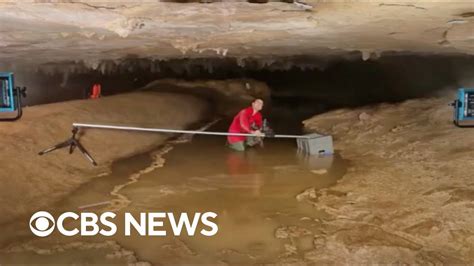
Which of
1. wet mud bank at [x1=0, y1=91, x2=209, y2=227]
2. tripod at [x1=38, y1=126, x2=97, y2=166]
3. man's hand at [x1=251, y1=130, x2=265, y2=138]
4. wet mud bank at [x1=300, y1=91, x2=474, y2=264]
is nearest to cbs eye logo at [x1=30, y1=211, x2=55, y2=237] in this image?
wet mud bank at [x1=0, y1=91, x2=209, y2=227]

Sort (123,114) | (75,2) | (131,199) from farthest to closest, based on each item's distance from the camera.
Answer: (123,114), (131,199), (75,2)

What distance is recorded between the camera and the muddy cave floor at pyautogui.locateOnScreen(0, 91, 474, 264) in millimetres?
4496

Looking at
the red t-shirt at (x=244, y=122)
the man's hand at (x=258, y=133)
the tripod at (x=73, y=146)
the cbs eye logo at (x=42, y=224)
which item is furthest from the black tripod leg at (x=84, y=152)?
the man's hand at (x=258, y=133)

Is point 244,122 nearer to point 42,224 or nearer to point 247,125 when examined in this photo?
point 247,125

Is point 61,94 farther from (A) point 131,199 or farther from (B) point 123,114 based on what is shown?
(A) point 131,199

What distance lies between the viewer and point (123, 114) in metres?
11.9

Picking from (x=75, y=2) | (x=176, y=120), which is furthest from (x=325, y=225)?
(x=176, y=120)

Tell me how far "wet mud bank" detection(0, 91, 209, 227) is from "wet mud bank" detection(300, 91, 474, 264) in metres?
3.52

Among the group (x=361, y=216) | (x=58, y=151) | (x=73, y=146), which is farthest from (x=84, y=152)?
(x=361, y=216)

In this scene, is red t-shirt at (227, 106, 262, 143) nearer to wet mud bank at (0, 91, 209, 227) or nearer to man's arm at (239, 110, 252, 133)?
man's arm at (239, 110, 252, 133)

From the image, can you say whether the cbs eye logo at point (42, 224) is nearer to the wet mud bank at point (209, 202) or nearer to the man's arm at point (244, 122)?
the wet mud bank at point (209, 202)

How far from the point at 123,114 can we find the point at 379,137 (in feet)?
20.2

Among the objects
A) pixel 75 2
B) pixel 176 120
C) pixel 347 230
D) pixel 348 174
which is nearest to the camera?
pixel 75 2

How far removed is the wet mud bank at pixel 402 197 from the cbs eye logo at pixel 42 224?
2825mm
